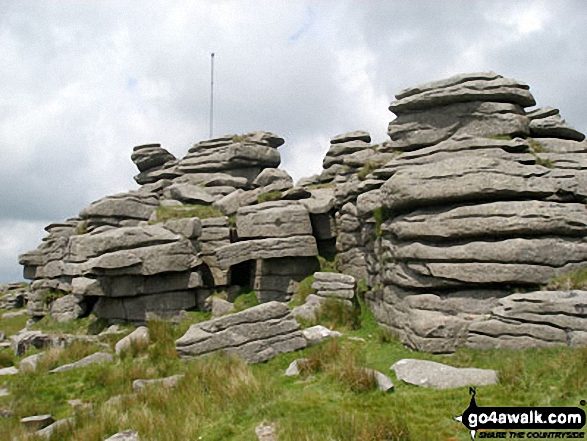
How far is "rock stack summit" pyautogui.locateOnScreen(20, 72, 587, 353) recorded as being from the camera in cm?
1156

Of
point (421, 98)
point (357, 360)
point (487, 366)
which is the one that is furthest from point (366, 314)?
point (421, 98)

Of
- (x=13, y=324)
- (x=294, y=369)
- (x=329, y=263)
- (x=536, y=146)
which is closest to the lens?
(x=294, y=369)

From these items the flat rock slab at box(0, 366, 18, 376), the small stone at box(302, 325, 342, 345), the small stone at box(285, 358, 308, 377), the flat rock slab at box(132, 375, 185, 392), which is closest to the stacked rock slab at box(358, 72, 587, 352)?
the small stone at box(302, 325, 342, 345)

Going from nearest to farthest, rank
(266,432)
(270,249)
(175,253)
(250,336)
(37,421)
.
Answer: (266,432), (37,421), (250,336), (270,249), (175,253)

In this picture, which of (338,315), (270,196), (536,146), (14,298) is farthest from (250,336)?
(14,298)

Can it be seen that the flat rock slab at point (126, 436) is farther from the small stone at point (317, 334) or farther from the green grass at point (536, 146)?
the green grass at point (536, 146)

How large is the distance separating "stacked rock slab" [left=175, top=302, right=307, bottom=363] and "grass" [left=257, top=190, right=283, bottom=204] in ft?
31.4

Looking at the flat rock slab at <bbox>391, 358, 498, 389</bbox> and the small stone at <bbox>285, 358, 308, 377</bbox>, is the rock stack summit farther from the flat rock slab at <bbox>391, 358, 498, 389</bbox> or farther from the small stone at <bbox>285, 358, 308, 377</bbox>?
the small stone at <bbox>285, 358, 308, 377</bbox>

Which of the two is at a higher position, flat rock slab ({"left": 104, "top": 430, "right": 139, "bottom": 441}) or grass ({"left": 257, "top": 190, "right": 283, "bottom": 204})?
grass ({"left": 257, "top": 190, "right": 283, "bottom": 204})

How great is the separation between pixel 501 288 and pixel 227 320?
24.0ft

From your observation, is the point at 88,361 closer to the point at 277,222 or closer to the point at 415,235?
the point at 277,222
